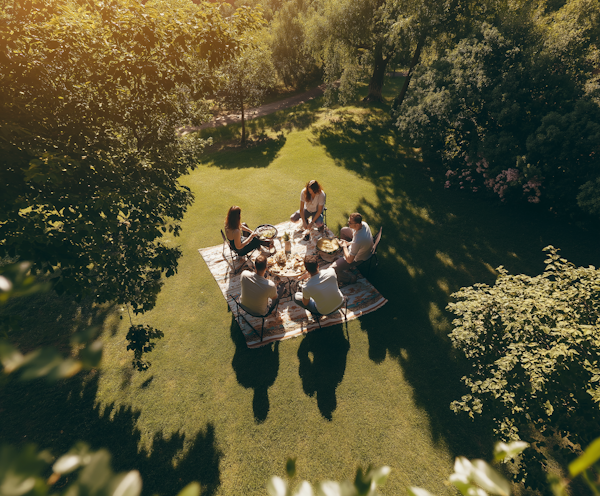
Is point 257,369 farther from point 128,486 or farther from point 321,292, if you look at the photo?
point 128,486

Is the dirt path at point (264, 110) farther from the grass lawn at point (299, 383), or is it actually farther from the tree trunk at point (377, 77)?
the grass lawn at point (299, 383)

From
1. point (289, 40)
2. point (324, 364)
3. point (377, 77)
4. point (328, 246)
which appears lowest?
point (324, 364)

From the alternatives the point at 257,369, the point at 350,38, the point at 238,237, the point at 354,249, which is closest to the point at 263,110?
the point at 350,38

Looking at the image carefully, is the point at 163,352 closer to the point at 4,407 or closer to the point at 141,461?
the point at 141,461

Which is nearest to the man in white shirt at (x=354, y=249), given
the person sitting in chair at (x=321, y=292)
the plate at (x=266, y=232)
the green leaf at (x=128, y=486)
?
the person sitting in chair at (x=321, y=292)

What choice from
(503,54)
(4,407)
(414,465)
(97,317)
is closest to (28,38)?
(97,317)
